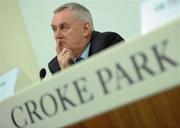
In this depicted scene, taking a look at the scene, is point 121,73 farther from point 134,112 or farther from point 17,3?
point 17,3

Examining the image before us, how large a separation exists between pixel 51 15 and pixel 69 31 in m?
0.86

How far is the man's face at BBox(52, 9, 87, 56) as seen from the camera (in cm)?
132

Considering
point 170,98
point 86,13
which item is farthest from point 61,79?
point 86,13

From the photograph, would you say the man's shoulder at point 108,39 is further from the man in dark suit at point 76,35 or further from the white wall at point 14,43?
the white wall at point 14,43

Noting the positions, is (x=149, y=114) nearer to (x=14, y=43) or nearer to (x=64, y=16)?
(x=64, y=16)

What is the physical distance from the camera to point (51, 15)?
2184 millimetres

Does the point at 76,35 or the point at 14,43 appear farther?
the point at 14,43

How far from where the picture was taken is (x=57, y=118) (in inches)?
22.0

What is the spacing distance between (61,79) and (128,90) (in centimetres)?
12

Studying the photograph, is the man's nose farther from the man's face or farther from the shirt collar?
the shirt collar

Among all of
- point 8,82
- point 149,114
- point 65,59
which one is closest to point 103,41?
point 65,59

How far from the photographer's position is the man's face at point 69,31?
1324 mm

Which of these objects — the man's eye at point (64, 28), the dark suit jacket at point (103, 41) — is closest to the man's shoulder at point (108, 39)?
the dark suit jacket at point (103, 41)

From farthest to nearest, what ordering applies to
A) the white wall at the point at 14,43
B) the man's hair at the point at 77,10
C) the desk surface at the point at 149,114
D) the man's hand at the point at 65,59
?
the white wall at the point at 14,43 < the man's hair at the point at 77,10 < the man's hand at the point at 65,59 < the desk surface at the point at 149,114
